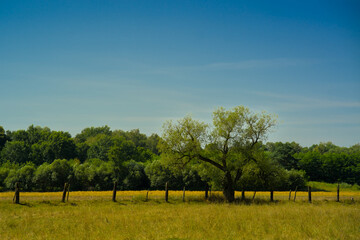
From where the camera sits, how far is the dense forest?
193ft

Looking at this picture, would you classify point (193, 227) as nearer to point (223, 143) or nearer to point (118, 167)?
point (223, 143)

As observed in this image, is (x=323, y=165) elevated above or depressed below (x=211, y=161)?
above

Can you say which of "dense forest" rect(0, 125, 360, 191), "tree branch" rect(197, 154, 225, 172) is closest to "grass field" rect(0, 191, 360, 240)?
"tree branch" rect(197, 154, 225, 172)

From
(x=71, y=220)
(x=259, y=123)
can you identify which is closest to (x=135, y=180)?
(x=259, y=123)

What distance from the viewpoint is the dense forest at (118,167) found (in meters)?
58.8

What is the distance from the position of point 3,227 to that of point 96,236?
20.8ft

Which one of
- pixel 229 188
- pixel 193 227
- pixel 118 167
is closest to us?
pixel 193 227

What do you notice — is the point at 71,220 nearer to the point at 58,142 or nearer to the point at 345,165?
the point at 58,142

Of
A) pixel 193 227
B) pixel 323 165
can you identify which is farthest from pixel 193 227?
pixel 323 165

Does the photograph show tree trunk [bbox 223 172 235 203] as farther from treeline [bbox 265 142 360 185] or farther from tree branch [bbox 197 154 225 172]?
treeline [bbox 265 142 360 185]

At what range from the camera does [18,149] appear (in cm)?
9056

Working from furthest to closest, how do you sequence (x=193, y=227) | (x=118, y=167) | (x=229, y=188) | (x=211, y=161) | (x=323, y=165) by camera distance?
(x=323, y=165)
(x=118, y=167)
(x=211, y=161)
(x=229, y=188)
(x=193, y=227)

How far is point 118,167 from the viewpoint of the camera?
6400 cm

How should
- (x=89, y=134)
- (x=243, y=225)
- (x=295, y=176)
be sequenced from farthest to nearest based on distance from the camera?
(x=89, y=134) < (x=295, y=176) < (x=243, y=225)
